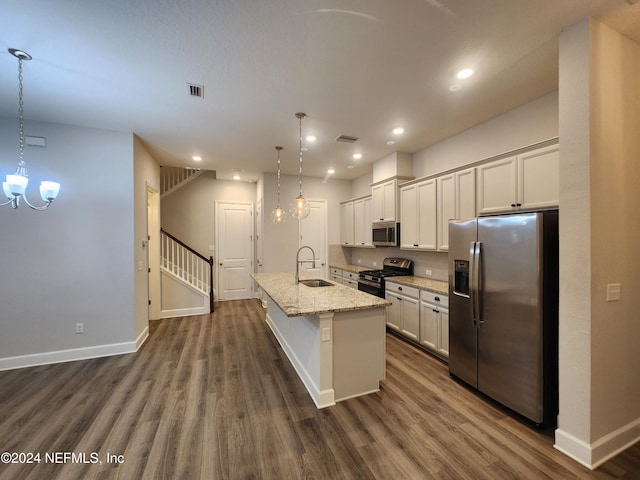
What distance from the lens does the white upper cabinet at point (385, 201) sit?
177 inches

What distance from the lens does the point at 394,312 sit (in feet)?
13.3

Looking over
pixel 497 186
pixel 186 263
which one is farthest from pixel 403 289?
pixel 186 263

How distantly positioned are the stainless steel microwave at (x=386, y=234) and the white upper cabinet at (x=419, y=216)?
93 mm

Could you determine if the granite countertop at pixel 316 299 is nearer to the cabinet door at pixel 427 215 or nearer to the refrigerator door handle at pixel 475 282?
the refrigerator door handle at pixel 475 282

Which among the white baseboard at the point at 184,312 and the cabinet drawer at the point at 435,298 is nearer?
the cabinet drawer at the point at 435,298

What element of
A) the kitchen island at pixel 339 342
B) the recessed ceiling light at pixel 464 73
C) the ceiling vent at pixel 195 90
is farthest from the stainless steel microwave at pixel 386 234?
the ceiling vent at pixel 195 90

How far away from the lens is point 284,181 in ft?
19.4

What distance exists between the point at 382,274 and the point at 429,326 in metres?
1.25

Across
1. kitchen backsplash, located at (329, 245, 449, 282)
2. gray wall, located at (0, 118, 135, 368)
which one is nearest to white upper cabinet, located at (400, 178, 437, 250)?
kitchen backsplash, located at (329, 245, 449, 282)

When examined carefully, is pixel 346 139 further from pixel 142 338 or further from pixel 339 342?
pixel 142 338

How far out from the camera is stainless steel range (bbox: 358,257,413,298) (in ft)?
14.1

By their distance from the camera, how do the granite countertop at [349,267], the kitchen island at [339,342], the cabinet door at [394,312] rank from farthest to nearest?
the granite countertop at [349,267]
the cabinet door at [394,312]
the kitchen island at [339,342]

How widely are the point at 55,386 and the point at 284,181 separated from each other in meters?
4.72

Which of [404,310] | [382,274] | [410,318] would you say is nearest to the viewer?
[410,318]
